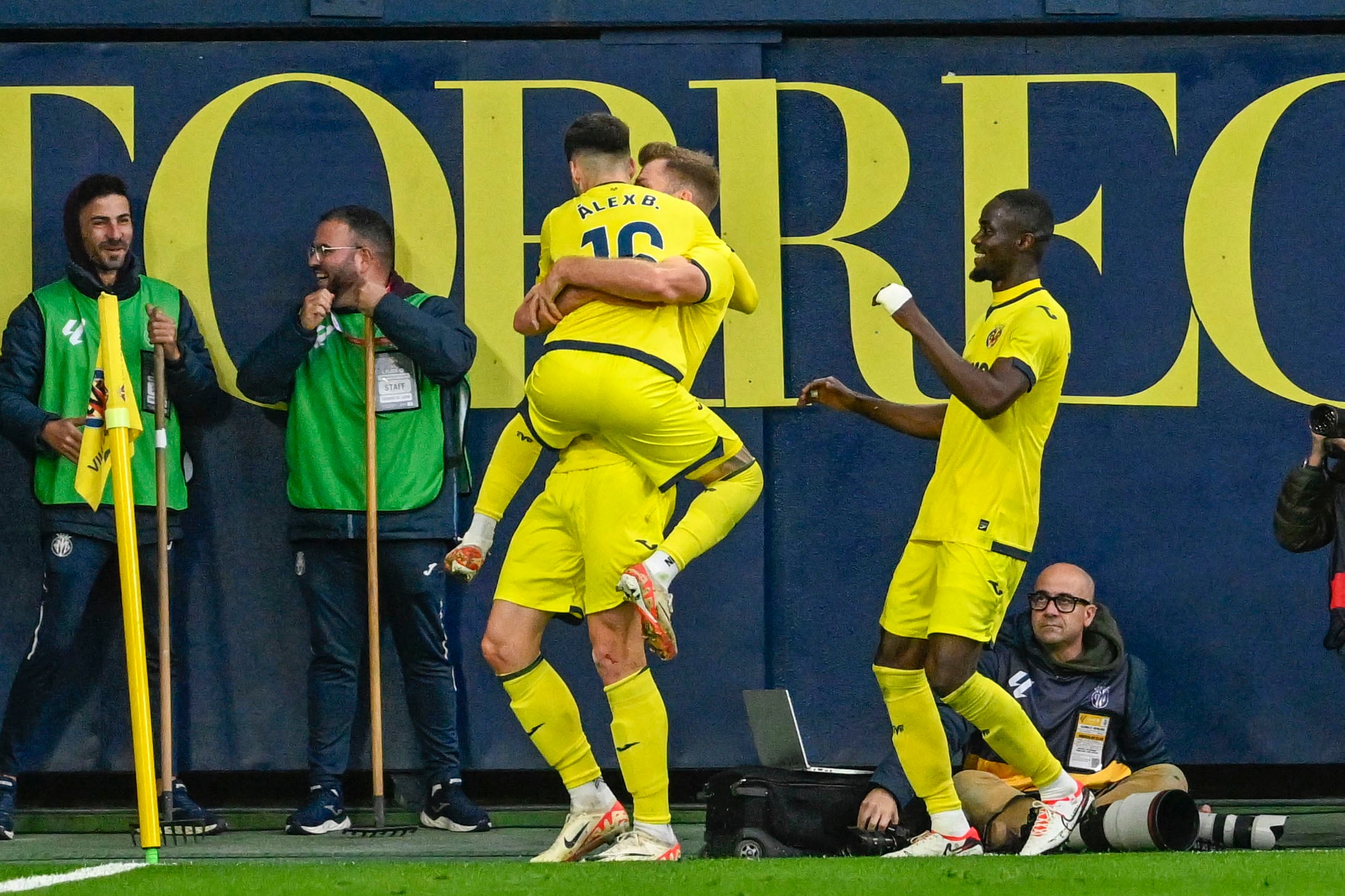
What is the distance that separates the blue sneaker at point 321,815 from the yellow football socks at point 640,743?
1775 mm

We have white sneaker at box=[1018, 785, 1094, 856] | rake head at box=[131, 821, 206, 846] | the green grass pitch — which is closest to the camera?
the green grass pitch

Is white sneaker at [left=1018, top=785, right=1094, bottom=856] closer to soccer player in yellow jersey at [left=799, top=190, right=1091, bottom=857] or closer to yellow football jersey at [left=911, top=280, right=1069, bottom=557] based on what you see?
soccer player in yellow jersey at [left=799, top=190, right=1091, bottom=857]

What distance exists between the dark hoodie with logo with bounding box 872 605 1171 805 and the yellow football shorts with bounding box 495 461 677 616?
59.3 inches

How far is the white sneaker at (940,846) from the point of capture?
5.74 meters

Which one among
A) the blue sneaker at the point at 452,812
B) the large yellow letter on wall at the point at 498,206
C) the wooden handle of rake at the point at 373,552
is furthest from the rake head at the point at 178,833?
the large yellow letter on wall at the point at 498,206

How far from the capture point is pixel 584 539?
561 centimetres

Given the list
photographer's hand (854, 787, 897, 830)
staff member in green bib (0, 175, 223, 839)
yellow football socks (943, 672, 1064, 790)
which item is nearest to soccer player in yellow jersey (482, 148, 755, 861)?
photographer's hand (854, 787, 897, 830)

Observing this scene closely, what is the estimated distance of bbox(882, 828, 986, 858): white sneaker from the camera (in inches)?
226

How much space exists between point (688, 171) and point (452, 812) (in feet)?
8.38

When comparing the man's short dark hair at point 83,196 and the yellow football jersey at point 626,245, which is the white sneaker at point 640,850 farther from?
the man's short dark hair at point 83,196

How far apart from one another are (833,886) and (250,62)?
Result: 173 inches

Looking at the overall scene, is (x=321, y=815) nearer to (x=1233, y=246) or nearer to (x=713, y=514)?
(x=713, y=514)

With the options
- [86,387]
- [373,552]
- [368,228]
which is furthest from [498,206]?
[86,387]

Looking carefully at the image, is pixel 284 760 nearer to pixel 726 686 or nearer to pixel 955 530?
pixel 726 686
